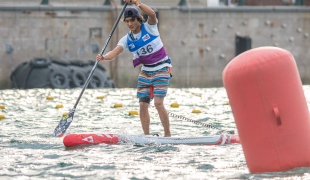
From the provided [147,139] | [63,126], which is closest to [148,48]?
[147,139]

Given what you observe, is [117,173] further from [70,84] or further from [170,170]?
[70,84]

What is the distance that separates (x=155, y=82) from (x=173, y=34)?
66.1 ft

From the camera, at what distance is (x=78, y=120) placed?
16594 millimetres

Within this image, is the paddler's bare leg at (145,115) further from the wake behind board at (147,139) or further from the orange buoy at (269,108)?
the orange buoy at (269,108)

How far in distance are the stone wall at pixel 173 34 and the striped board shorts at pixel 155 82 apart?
17.4 metres

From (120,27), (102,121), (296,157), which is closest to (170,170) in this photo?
(296,157)

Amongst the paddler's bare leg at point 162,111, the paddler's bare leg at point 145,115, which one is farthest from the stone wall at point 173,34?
the paddler's bare leg at point 162,111

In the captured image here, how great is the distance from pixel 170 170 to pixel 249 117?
1108 millimetres

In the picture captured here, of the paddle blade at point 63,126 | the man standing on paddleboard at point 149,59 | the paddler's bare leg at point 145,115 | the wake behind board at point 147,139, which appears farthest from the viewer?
the paddle blade at point 63,126

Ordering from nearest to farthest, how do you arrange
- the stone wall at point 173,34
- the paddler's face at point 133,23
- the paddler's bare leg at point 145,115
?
the paddler's face at point 133,23 → the paddler's bare leg at point 145,115 → the stone wall at point 173,34

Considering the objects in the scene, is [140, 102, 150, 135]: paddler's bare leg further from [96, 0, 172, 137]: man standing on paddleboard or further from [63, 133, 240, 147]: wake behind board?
[63, 133, 240, 147]: wake behind board

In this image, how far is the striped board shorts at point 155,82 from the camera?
12652 mm

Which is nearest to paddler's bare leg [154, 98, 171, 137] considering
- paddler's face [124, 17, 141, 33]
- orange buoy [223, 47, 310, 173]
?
paddler's face [124, 17, 141, 33]

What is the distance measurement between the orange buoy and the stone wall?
20991 mm
